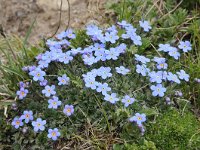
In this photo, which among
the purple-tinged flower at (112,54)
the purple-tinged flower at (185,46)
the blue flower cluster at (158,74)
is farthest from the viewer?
the purple-tinged flower at (185,46)

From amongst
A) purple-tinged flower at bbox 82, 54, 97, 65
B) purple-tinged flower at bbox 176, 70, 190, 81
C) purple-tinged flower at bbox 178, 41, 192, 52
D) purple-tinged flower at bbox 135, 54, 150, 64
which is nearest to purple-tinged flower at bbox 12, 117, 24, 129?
purple-tinged flower at bbox 82, 54, 97, 65

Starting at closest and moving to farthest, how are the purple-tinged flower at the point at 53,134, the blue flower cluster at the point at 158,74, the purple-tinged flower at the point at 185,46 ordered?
the purple-tinged flower at the point at 53,134 → the blue flower cluster at the point at 158,74 → the purple-tinged flower at the point at 185,46

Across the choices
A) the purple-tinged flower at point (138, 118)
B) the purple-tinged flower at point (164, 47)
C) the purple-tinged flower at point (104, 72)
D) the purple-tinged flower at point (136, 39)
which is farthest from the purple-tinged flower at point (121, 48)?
the purple-tinged flower at point (138, 118)

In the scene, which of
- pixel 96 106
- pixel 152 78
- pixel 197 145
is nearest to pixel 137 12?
pixel 152 78

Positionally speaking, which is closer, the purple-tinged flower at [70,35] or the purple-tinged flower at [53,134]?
the purple-tinged flower at [53,134]

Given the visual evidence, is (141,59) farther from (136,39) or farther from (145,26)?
(145,26)

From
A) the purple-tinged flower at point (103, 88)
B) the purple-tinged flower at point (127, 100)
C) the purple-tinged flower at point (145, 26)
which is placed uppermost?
the purple-tinged flower at point (145, 26)

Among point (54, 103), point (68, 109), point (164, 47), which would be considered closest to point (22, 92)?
point (54, 103)

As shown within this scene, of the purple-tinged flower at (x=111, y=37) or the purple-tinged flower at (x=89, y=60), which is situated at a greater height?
the purple-tinged flower at (x=111, y=37)

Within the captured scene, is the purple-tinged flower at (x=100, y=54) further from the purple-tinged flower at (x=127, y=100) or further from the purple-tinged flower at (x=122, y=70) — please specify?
the purple-tinged flower at (x=127, y=100)
